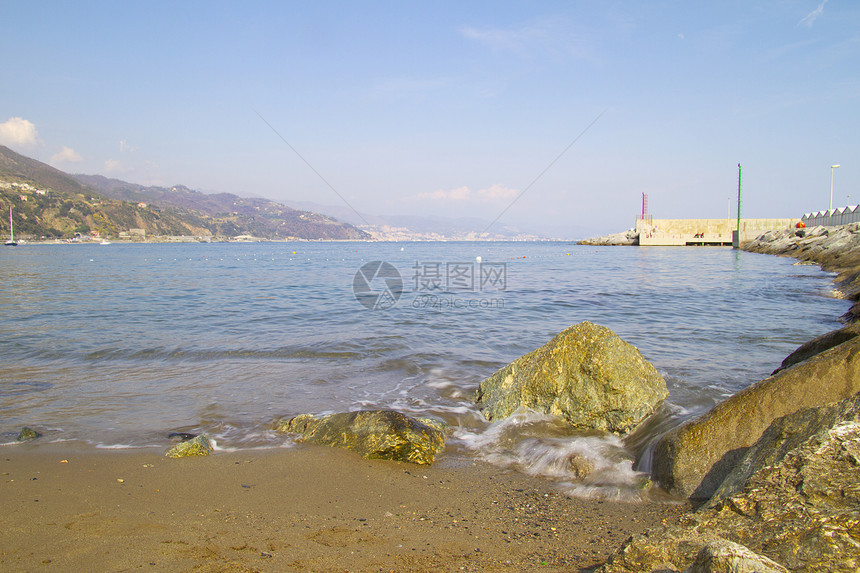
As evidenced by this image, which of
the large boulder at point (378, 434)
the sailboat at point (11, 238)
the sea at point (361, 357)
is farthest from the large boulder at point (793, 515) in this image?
the sailboat at point (11, 238)

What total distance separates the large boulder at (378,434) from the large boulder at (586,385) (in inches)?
52.8

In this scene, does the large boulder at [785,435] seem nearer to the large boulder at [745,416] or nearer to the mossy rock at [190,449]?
the large boulder at [745,416]

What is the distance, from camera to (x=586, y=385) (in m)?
6.19

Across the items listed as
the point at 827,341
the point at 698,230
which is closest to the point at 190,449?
the point at 827,341

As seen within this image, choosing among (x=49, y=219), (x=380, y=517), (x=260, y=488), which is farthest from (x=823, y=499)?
(x=49, y=219)

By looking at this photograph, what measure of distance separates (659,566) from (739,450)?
5.67 ft

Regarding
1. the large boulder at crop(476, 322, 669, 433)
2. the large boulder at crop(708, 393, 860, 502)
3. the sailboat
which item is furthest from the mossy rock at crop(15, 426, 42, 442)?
the sailboat

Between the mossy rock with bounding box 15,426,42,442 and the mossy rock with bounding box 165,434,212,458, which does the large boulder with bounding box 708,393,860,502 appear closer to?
the mossy rock with bounding box 165,434,212,458

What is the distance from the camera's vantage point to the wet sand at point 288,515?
121 inches

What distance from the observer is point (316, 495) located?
4176mm

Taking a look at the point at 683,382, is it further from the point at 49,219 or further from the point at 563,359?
the point at 49,219

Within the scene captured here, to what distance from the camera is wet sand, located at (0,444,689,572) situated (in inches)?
121

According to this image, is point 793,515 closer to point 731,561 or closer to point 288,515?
point 731,561

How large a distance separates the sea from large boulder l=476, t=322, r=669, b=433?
0.67 ft
